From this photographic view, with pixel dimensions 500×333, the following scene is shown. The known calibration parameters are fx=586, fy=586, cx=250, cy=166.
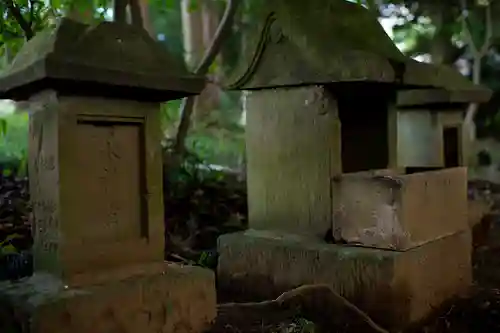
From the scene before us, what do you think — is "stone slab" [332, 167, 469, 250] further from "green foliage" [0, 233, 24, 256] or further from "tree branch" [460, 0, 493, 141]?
"tree branch" [460, 0, 493, 141]

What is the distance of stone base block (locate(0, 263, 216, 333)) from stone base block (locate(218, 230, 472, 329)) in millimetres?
874

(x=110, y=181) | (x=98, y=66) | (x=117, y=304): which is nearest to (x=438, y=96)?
(x=110, y=181)

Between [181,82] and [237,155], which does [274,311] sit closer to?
[181,82]

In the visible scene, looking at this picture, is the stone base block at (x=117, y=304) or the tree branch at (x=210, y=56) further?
the tree branch at (x=210, y=56)

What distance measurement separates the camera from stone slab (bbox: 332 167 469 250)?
3.50 metres

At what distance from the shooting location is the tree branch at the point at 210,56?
5.84 metres

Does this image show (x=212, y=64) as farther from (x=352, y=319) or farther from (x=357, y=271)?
(x=352, y=319)

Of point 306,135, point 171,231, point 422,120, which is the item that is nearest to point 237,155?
point 171,231

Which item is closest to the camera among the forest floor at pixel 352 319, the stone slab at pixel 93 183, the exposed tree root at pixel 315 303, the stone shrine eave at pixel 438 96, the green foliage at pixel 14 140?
the stone slab at pixel 93 183

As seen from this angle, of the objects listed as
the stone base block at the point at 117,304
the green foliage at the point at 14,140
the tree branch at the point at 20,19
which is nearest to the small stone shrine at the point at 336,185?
the stone base block at the point at 117,304

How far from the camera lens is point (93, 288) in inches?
104

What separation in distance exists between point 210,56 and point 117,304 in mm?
3752

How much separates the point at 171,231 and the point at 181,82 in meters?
2.75

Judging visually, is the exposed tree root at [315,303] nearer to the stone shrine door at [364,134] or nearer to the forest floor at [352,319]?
the forest floor at [352,319]
